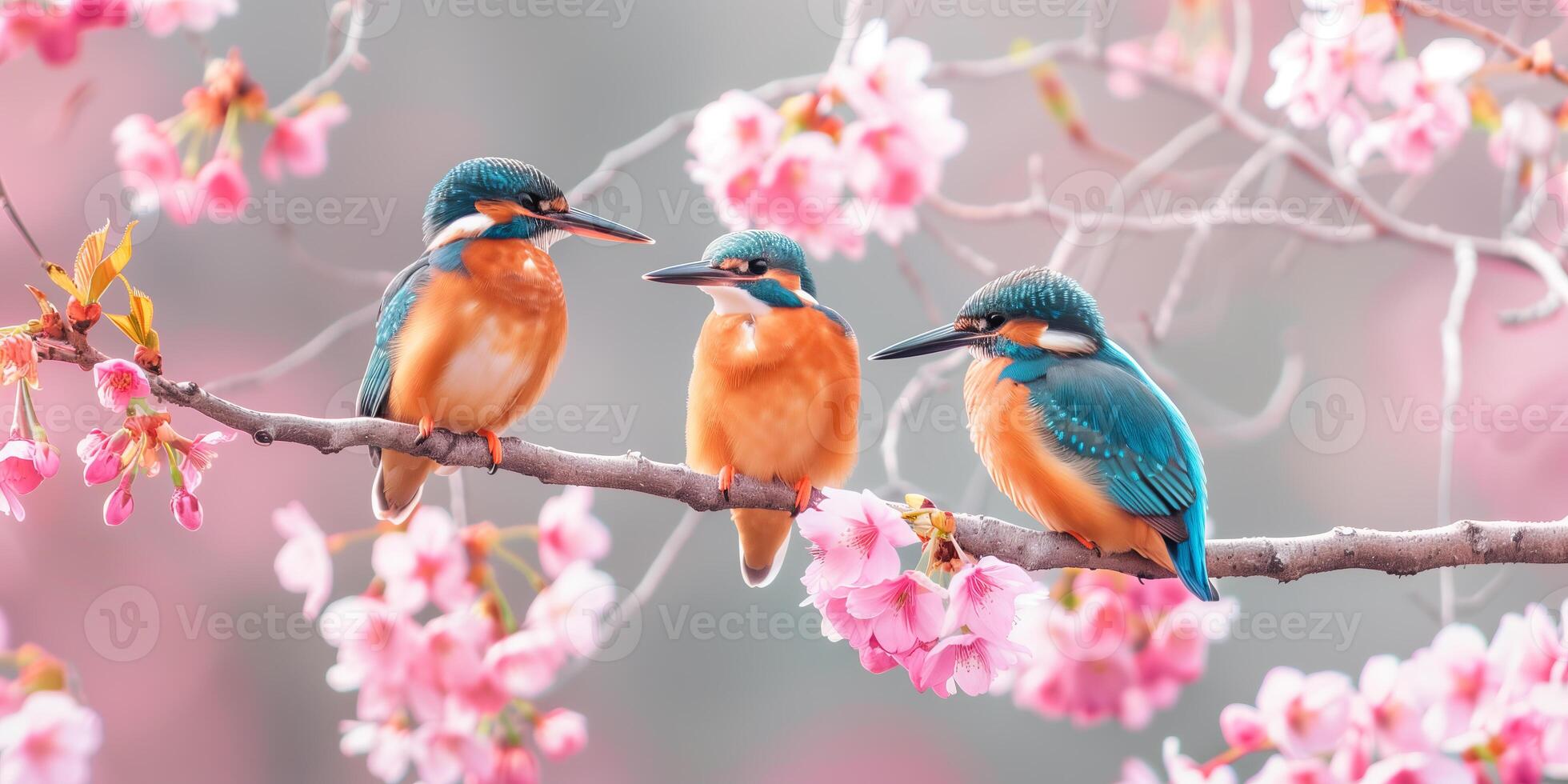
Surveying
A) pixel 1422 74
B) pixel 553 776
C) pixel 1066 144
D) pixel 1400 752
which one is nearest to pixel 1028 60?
pixel 1422 74

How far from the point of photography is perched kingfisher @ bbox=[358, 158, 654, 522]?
3.97 feet

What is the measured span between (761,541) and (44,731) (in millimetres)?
910

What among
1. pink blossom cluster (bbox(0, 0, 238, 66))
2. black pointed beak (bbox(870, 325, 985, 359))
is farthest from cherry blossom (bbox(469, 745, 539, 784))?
pink blossom cluster (bbox(0, 0, 238, 66))

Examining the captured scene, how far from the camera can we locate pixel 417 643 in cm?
153

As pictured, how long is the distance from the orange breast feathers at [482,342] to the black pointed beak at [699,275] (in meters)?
0.15

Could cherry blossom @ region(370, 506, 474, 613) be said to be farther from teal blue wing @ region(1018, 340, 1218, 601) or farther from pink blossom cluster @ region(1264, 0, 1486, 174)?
pink blossom cluster @ region(1264, 0, 1486, 174)

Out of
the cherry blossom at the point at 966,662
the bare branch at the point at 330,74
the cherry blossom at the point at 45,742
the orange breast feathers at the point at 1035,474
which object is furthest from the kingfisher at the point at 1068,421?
the cherry blossom at the point at 45,742

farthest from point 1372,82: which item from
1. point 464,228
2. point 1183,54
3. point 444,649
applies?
point 444,649

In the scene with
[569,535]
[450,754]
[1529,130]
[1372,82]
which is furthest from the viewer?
[1529,130]

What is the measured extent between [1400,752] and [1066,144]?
7.41 ft

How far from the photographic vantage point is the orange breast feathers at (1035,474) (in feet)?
3.84

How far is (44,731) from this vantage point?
4.63 feet

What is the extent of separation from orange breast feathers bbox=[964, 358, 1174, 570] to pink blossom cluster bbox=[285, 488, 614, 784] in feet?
2.01

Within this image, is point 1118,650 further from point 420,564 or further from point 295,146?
point 295,146
